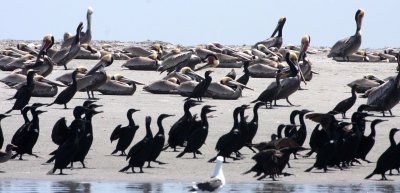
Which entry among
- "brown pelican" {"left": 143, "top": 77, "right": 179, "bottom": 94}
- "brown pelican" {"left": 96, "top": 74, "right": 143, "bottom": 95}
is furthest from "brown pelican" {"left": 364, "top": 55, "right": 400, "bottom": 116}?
"brown pelican" {"left": 96, "top": 74, "right": 143, "bottom": 95}

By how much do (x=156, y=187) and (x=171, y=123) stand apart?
5.50m

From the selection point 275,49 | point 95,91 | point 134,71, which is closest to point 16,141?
point 95,91

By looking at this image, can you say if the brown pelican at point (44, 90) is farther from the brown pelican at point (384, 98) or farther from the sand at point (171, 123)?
the brown pelican at point (384, 98)

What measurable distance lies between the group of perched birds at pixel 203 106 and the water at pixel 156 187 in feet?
1.54

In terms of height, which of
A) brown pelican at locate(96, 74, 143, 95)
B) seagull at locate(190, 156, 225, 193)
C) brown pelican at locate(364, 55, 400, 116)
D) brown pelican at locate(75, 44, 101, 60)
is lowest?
brown pelican at locate(75, 44, 101, 60)

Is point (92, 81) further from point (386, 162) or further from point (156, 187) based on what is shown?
point (156, 187)

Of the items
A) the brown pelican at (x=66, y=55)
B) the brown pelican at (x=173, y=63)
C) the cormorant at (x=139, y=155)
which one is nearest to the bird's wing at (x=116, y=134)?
the cormorant at (x=139, y=155)

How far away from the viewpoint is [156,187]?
13203mm

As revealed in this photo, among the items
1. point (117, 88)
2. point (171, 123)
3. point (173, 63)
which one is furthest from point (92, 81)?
point (173, 63)

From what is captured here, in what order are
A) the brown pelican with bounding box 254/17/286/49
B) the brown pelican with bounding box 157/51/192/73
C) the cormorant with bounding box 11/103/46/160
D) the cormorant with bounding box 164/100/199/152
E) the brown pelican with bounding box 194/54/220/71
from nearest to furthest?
the cormorant with bounding box 11/103/46/160, the cormorant with bounding box 164/100/199/152, the brown pelican with bounding box 157/51/192/73, the brown pelican with bounding box 194/54/220/71, the brown pelican with bounding box 254/17/286/49

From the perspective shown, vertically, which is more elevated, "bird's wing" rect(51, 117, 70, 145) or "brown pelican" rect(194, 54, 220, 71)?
"bird's wing" rect(51, 117, 70, 145)

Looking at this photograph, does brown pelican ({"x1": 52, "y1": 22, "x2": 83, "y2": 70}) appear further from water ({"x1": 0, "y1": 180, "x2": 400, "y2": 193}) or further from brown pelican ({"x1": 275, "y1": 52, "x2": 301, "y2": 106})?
water ({"x1": 0, "y1": 180, "x2": 400, "y2": 193})

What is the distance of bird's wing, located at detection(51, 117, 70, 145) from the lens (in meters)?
15.3

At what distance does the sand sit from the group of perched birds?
162mm
